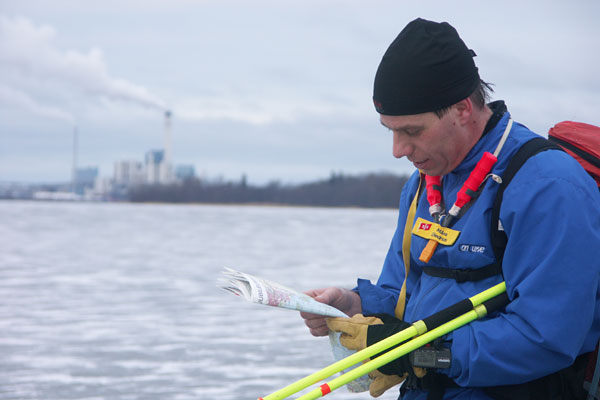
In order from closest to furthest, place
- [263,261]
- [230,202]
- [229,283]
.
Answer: [229,283] → [263,261] → [230,202]

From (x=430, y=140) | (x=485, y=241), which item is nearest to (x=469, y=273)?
(x=485, y=241)

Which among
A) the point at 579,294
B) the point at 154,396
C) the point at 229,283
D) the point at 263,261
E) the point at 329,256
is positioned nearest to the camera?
the point at 579,294

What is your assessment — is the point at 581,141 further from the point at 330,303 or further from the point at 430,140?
the point at 330,303

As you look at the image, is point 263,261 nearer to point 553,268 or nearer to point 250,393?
point 250,393

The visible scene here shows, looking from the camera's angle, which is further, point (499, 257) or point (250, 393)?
point (250, 393)

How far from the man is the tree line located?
5876cm

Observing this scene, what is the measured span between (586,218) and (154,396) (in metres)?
3.37

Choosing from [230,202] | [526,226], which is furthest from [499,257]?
[230,202]

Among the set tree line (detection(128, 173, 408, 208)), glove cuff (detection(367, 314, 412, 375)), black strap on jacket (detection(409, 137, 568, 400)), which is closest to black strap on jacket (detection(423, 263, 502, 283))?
black strap on jacket (detection(409, 137, 568, 400))

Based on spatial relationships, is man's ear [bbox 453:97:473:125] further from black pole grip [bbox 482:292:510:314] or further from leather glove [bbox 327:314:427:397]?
leather glove [bbox 327:314:427:397]

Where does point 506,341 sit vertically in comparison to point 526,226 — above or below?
below

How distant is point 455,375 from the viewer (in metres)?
1.60

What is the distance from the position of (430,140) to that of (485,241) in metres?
0.28

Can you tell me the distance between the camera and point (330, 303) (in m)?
2.03
